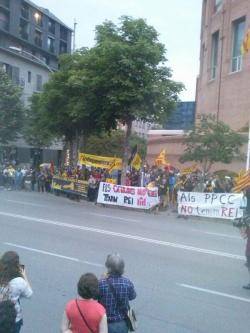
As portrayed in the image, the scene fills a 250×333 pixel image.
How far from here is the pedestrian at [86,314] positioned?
411cm

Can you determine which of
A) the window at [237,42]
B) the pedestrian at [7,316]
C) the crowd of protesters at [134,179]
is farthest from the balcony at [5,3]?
the pedestrian at [7,316]

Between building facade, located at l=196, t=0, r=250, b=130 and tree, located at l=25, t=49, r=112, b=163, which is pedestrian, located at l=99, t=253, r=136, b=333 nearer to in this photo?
tree, located at l=25, t=49, r=112, b=163

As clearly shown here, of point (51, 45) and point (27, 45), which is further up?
point (51, 45)

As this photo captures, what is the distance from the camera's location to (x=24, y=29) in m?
65.9

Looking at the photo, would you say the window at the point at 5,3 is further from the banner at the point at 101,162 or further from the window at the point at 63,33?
the banner at the point at 101,162

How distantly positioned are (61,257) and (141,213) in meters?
10.9

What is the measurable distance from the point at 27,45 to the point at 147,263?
59.1 m

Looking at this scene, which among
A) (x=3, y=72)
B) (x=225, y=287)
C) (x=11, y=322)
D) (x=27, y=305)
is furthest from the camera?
(x=3, y=72)

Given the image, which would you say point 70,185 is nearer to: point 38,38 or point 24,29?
point 24,29

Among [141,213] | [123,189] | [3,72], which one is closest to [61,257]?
[141,213]

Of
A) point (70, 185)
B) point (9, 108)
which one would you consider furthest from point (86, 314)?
point (9, 108)

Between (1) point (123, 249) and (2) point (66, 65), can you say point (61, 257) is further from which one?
(2) point (66, 65)

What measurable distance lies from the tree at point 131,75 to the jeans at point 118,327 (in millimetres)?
19075

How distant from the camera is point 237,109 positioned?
34.4 meters
